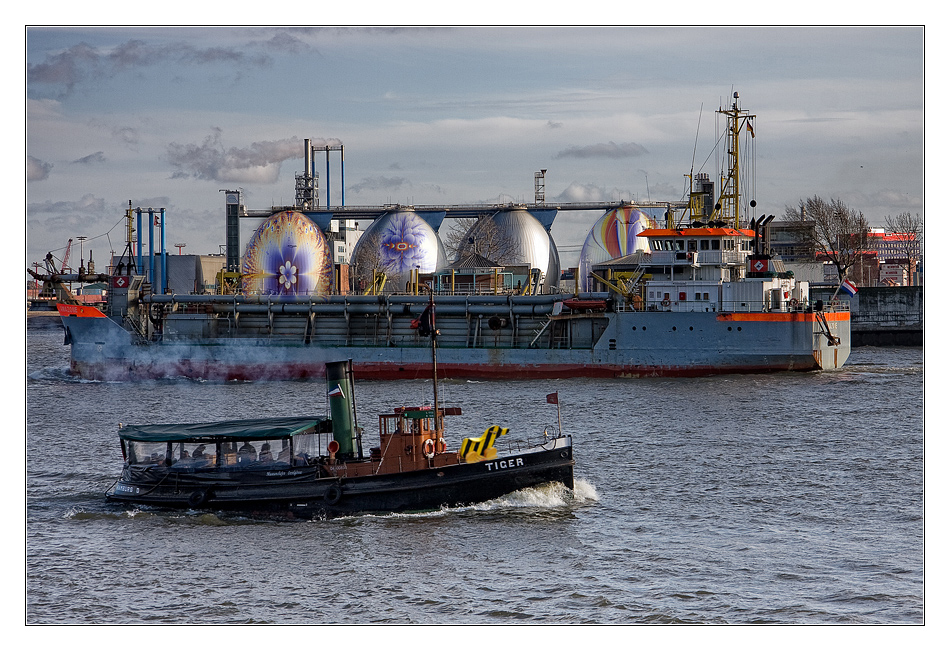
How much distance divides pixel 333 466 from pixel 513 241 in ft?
223

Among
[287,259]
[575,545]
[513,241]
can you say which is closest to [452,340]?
[287,259]

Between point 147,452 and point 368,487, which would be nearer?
point 368,487

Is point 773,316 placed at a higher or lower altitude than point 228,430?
higher

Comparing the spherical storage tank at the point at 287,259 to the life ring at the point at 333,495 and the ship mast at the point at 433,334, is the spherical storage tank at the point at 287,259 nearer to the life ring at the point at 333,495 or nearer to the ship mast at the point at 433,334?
the ship mast at the point at 433,334

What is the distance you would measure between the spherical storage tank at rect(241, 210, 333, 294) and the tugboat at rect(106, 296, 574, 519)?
180 feet

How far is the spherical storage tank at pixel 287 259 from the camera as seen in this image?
82938 millimetres

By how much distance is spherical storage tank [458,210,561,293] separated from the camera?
3671 inches

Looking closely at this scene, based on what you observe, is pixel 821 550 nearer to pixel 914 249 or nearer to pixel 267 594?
pixel 267 594

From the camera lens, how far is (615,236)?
92.1m

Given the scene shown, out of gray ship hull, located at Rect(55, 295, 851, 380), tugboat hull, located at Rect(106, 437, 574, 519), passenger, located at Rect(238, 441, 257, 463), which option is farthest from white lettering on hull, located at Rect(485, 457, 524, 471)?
gray ship hull, located at Rect(55, 295, 851, 380)

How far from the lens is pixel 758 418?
140ft

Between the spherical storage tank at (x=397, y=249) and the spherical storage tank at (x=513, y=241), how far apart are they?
12.8ft

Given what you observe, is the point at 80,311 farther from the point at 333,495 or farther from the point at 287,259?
the point at 333,495

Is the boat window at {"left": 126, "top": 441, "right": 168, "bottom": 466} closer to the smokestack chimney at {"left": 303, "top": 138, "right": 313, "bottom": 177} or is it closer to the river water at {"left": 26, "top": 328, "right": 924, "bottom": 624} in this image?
the river water at {"left": 26, "top": 328, "right": 924, "bottom": 624}
